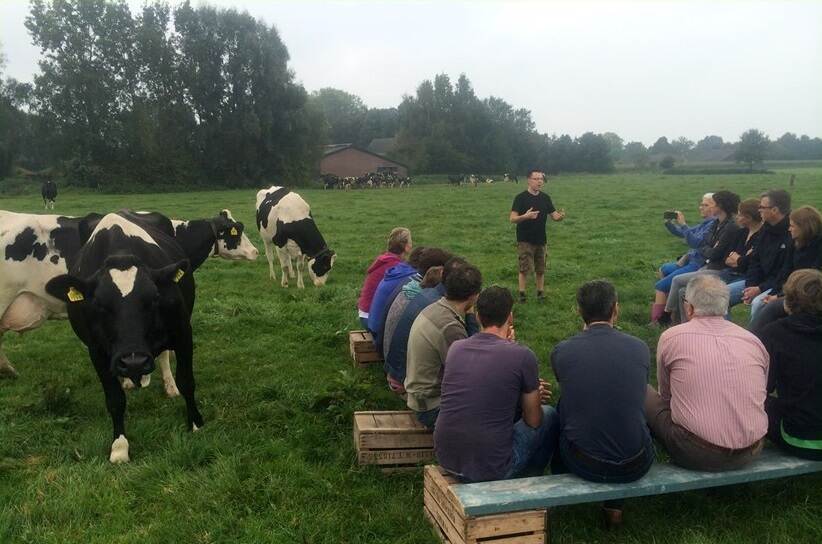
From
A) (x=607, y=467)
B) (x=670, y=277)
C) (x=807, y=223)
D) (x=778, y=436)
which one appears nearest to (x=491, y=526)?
(x=607, y=467)

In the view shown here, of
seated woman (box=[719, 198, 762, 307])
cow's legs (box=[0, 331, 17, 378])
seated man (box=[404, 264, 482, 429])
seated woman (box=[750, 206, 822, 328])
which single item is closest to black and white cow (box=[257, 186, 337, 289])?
cow's legs (box=[0, 331, 17, 378])

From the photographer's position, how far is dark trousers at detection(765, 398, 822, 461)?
398cm

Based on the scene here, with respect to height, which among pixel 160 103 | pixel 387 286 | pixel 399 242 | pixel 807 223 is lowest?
pixel 387 286

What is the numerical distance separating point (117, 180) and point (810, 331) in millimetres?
50316

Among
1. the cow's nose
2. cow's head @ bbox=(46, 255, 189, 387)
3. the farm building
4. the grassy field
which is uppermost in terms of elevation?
the farm building

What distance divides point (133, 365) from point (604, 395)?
340 centimetres

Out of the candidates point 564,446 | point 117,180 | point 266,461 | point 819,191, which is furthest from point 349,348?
point 117,180

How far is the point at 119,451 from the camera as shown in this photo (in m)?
4.99

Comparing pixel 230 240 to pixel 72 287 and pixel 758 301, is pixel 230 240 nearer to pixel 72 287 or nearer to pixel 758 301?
pixel 72 287

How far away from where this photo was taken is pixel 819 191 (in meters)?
28.5

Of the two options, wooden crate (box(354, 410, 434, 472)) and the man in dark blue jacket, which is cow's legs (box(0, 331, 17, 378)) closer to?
wooden crate (box(354, 410, 434, 472))

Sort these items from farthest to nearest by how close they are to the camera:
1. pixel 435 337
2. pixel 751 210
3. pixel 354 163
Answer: pixel 354 163 < pixel 751 210 < pixel 435 337

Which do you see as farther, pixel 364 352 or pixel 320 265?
pixel 320 265

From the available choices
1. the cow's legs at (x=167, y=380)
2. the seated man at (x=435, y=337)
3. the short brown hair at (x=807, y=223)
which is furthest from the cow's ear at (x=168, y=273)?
the short brown hair at (x=807, y=223)
